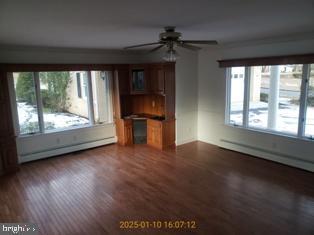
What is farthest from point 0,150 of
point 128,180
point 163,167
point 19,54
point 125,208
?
point 163,167

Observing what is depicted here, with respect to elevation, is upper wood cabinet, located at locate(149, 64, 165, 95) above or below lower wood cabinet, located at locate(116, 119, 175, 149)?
above

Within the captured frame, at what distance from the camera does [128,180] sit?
445 centimetres

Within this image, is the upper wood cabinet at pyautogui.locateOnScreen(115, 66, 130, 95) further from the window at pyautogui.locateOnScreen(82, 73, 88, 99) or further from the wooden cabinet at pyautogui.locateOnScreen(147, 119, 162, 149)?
the wooden cabinet at pyautogui.locateOnScreen(147, 119, 162, 149)

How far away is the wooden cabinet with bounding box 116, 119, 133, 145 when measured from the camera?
6488 millimetres

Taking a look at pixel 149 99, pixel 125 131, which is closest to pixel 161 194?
pixel 125 131

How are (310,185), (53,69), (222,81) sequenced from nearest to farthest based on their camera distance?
1. (310,185)
2. (53,69)
3. (222,81)

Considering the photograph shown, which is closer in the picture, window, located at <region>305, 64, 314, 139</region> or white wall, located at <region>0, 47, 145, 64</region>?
window, located at <region>305, 64, 314, 139</region>

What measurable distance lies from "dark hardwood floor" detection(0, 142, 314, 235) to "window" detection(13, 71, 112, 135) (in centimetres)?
97

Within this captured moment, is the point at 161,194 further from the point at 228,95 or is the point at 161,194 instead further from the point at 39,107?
the point at 39,107

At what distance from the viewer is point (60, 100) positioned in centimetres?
600

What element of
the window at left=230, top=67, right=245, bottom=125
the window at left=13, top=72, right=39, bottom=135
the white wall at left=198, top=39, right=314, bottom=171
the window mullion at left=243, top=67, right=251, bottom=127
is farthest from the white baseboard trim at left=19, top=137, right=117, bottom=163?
the window mullion at left=243, top=67, right=251, bottom=127

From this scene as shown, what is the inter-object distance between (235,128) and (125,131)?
9.59ft

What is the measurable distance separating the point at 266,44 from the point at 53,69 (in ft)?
15.6

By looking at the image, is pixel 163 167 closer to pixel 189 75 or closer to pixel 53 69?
pixel 189 75
